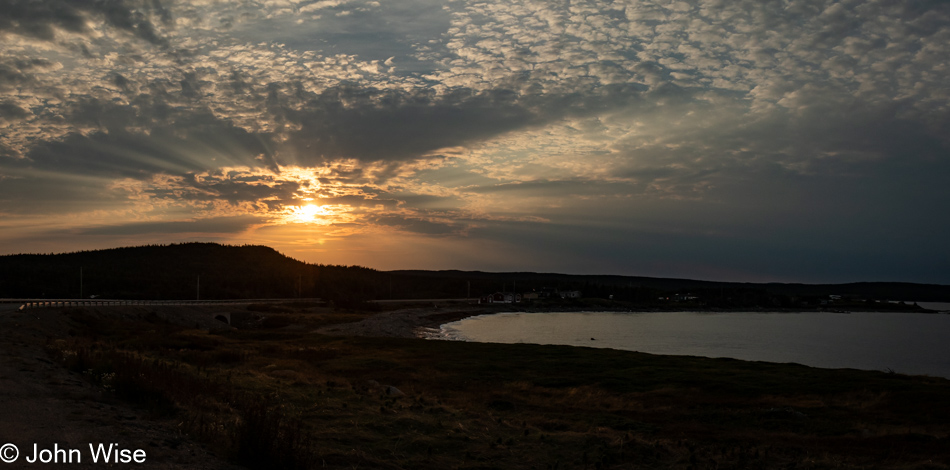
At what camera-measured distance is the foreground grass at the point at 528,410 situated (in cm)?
1349

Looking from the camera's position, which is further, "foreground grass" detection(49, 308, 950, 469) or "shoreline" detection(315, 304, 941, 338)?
"shoreline" detection(315, 304, 941, 338)

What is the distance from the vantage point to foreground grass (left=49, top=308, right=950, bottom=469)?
13492 mm

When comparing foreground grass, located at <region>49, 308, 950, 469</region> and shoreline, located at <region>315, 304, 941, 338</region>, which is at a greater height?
foreground grass, located at <region>49, 308, 950, 469</region>

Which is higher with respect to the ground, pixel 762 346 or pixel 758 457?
pixel 758 457

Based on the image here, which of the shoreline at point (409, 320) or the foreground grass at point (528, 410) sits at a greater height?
the foreground grass at point (528, 410)

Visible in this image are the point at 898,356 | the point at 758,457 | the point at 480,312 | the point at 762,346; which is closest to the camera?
the point at 758,457

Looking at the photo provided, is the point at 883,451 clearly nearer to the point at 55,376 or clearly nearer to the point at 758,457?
the point at 758,457

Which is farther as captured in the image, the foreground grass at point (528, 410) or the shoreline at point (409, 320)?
the shoreline at point (409, 320)

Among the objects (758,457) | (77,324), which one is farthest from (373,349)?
(758,457)

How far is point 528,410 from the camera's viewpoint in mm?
23578

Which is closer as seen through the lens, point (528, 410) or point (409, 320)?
point (528, 410)

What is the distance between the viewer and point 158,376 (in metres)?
18.2

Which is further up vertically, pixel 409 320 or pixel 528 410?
pixel 528 410

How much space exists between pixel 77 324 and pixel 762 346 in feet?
269
